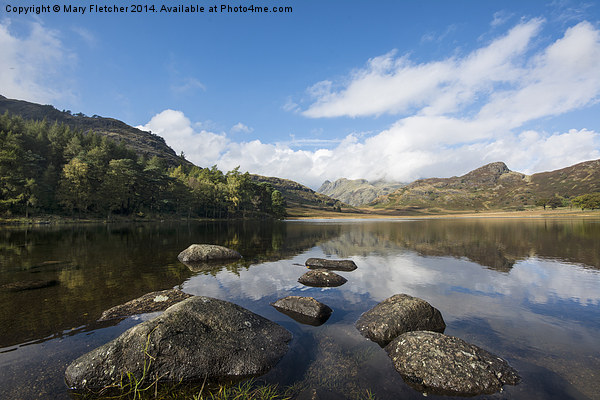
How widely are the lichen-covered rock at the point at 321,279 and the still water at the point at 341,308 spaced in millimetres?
867

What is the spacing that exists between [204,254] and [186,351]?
64.9 ft

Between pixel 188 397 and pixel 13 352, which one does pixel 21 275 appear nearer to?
pixel 13 352

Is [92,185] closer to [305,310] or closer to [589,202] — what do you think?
[305,310]

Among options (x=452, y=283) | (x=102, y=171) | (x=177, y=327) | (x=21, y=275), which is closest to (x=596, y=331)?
(x=452, y=283)

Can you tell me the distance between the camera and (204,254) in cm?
2695

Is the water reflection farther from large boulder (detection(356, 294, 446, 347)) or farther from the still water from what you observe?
large boulder (detection(356, 294, 446, 347))

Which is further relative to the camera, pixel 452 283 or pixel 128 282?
pixel 452 283

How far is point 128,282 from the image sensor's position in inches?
704

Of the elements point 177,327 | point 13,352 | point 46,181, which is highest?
point 46,181

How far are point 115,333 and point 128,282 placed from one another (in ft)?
28.2

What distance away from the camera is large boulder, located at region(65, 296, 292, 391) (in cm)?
759

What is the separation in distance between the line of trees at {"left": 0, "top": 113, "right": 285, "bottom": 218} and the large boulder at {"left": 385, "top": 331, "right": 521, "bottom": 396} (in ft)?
343

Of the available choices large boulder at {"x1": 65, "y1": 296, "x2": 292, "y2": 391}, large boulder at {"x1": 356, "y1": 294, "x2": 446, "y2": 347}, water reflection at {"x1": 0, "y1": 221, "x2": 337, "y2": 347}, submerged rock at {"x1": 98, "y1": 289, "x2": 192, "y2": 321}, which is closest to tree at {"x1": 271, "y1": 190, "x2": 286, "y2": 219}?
water reflection at {"x1": 0, "y1": 221, "x2": 337, "y2": 347}

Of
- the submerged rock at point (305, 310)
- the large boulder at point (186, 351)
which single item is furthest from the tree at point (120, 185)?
the large boulder at point (186, 351)
